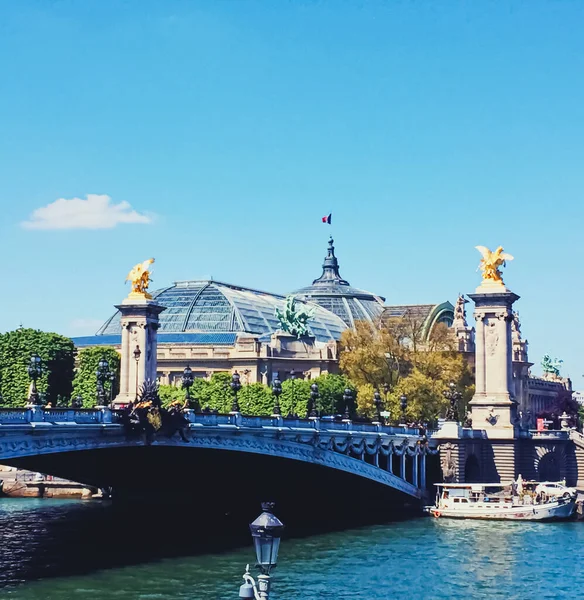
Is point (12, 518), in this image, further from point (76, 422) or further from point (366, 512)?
point (76, 422)

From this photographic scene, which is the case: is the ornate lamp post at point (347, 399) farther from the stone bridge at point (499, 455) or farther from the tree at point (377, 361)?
the stone bridge at point (499, 455)

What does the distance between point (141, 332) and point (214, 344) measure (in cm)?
3889

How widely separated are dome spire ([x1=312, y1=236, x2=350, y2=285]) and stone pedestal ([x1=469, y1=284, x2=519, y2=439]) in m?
89.3

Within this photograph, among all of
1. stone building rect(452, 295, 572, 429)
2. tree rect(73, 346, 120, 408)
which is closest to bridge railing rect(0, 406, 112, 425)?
tree rect(73, 346, 120, 408)

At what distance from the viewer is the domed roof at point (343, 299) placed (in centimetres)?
16612

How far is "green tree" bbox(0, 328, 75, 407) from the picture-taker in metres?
94.6

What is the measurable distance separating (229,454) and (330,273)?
4543 inches

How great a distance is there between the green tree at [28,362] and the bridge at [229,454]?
17.0 metres

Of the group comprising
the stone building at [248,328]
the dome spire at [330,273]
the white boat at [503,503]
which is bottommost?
the white boat at [503,503]

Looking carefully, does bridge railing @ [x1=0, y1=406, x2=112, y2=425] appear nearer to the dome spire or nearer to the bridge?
the bridge

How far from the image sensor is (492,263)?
283ft

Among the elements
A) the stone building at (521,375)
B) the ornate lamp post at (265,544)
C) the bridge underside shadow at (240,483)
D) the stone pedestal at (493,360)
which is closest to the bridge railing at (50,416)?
the bridge underside shadow at (240,483)

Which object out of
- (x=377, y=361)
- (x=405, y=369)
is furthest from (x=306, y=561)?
(x=405, y=369)

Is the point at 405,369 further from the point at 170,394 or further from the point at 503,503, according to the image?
the point at 503,503
